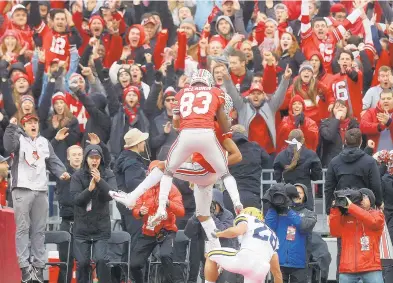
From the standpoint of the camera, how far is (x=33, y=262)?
19125mm

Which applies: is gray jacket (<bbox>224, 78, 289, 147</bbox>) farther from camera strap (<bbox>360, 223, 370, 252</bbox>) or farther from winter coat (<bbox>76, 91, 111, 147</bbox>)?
camera strap (<bbox>360, 223, 370, 252</bbox>)

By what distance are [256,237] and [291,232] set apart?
2.05m

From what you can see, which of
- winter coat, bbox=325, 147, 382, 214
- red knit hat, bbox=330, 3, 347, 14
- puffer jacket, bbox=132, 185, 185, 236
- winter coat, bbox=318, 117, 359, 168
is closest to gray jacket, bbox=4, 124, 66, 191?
puffer jacket, bbox=132, 185, 185, 236

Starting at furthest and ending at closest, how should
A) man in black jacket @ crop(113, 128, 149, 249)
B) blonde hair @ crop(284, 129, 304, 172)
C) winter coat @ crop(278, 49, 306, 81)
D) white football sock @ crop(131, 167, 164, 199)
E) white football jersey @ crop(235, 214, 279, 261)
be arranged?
winter coat @ crop(278, 49, 306, 81) < man in black jacket @ crop(113, 128, 149, 249) < blonde hair @ crop(284, 129, 304, 172) < white football sock @ crop(131, 167, 164, 199) < white football jersey @ crop(235, 214, 279, 261)

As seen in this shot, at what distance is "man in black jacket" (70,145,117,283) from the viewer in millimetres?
18703

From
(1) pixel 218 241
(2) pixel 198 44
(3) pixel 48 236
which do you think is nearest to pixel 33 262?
(3) pixel 48 236

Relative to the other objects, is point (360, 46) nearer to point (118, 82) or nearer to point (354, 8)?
point (354, 8)

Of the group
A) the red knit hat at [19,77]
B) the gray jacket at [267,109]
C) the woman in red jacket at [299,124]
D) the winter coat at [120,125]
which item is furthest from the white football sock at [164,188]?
the red knit hat at [19,77]

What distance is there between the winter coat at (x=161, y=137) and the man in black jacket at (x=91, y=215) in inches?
77.7

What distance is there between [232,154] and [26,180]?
149 inches

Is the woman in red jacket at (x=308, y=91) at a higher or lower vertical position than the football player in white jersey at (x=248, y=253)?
higher

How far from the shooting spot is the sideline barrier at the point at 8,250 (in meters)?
16.5

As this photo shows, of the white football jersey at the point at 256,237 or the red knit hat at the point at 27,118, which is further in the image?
the red knit hat at the point at 27,118

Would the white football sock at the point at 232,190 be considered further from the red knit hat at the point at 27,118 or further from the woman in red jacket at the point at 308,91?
the woman in red jacket at the point at 308,91
